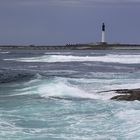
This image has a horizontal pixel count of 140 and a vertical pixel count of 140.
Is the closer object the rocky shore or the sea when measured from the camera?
the sea

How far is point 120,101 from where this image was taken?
19.5m

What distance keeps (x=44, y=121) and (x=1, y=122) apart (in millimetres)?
1198

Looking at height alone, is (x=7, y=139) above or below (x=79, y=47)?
above

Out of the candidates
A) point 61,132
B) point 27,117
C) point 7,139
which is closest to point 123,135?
point 61,132

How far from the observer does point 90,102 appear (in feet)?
64.1

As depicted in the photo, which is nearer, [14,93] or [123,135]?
[123,135]

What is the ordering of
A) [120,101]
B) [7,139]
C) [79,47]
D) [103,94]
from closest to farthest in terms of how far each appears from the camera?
[7,139] < [120,101] < [103,94] < [79,47]

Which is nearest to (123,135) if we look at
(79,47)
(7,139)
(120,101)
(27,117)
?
(7,139)

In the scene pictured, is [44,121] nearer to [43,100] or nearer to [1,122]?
[1,122]

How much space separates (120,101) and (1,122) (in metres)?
5.58

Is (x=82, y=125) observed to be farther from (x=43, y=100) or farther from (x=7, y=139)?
(x=43, y=100)

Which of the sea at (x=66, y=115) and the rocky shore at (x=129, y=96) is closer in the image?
the sea at (x=66, y=115)

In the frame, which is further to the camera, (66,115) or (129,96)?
(129,96)

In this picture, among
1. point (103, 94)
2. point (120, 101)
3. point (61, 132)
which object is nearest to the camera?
point (61, 132)
